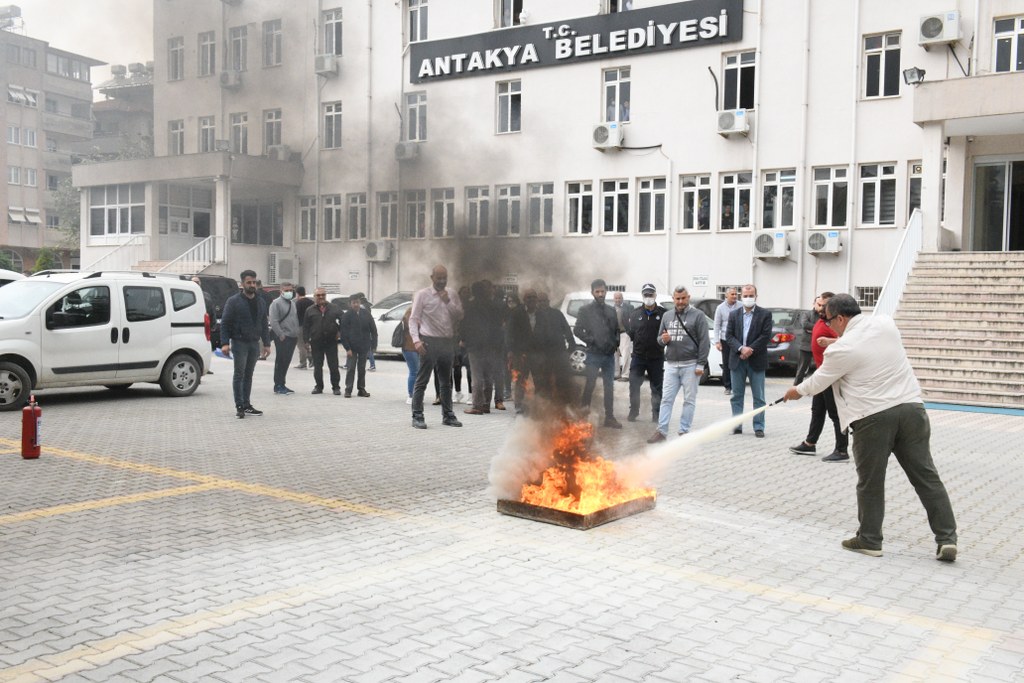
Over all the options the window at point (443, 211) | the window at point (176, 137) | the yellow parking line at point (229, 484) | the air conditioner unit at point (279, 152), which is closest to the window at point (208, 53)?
the air conditioner unit at point (279, 152)

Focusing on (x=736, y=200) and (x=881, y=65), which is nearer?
(x=881, y=65)

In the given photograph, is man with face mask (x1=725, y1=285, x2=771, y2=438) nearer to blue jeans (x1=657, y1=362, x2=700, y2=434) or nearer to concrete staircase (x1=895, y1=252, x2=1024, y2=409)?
blue jeans (x1=657, y1=362, x2=700, y2=434)

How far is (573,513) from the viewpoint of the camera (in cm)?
638

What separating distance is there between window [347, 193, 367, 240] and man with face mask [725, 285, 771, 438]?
5181mm

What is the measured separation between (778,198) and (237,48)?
740 inches

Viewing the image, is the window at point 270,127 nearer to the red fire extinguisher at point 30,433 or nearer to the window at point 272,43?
the window at point 272,43

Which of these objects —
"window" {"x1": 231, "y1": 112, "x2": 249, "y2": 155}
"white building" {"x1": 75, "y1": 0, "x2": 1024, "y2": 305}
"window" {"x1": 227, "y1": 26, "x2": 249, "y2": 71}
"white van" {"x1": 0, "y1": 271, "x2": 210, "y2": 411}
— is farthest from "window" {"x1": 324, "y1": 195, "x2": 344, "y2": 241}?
"white van" {"x1": 0, "y1": 271, "x2": 210, "y2": 411}

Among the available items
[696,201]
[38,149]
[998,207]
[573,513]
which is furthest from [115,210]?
[38,149]

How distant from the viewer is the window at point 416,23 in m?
10.9

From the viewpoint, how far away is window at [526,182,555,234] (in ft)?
23.7

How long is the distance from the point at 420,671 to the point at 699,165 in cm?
2332

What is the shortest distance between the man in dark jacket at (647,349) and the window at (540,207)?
430 cm

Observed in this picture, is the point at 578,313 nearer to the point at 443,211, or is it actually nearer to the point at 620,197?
the point at 443,211

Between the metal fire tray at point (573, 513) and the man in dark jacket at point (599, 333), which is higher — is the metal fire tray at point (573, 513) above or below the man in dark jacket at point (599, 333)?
below
